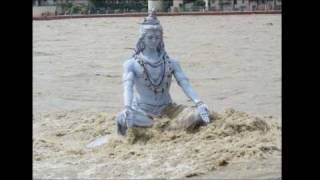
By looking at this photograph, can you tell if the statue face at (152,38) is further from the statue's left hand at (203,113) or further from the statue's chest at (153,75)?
the statue's left hand at (203,113)

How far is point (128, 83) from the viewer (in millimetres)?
7332

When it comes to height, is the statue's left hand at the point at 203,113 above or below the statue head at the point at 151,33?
below

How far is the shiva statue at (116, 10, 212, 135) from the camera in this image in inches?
291

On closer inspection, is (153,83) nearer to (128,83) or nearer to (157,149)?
(128,83)

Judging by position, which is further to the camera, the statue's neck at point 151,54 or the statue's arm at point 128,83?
the statue's neck at point 151,54

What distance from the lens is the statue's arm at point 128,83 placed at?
721 centimetres

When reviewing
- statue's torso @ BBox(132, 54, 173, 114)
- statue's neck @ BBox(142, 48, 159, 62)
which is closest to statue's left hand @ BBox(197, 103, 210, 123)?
statue's torso @ BBox(132, 54, 173, 114)

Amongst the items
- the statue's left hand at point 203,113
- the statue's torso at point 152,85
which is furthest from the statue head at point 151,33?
the statue's left hand at point 203,113

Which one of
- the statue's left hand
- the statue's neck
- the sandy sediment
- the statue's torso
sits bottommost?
the sandy sediment

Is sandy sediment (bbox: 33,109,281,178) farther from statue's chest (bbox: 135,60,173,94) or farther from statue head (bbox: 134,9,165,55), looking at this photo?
statue head (bbox: 134,9,165,55)
